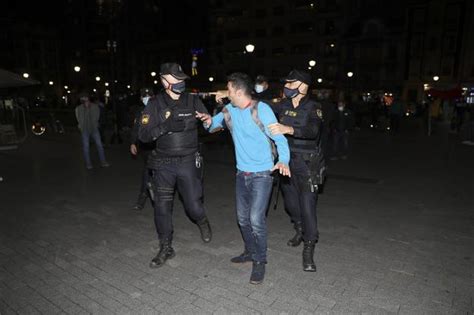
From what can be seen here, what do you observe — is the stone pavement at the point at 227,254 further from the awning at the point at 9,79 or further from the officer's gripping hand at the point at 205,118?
the awning at the point at 9,79

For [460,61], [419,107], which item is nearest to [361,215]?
[419,107]

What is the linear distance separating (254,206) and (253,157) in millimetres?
495

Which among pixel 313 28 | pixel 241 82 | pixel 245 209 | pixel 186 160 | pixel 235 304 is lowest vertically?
pixel 235 304

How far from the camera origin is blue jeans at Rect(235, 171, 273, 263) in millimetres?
3652

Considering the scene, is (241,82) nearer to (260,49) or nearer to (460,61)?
(460,61)

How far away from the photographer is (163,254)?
4293 mm

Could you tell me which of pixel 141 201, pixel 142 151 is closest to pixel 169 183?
pixel 142 151

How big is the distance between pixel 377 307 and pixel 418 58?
1993 inches

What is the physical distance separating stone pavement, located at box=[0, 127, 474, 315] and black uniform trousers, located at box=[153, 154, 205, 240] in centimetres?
52

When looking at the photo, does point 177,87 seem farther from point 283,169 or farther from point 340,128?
point 340,128

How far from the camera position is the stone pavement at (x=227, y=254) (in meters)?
3.47

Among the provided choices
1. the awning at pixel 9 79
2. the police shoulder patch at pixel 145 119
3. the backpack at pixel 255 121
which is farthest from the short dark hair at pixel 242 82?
the awning at pixel 9 79

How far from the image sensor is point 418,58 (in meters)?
46.7

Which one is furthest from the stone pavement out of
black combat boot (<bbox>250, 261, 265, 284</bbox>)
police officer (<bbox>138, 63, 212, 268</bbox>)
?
police officer (<bbox>138, 63, 212, 268</bbox>)
